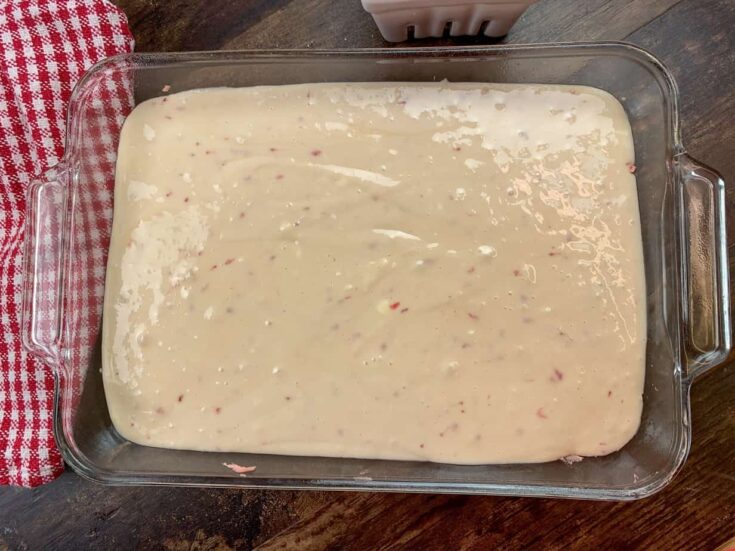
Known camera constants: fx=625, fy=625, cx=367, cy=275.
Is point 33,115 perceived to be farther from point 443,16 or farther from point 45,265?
point 443,16

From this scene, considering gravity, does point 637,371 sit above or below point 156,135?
below

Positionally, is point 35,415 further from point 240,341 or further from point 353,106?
point 353,106

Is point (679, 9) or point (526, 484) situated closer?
point (526, 484)

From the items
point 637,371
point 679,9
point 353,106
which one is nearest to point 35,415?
point 353,106

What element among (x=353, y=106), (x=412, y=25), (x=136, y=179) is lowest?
(x=136, y=179)

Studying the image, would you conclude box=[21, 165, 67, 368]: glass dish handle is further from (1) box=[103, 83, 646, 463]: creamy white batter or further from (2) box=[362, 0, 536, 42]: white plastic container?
(2) box=[362, 0, 536, 42]: white plastic container

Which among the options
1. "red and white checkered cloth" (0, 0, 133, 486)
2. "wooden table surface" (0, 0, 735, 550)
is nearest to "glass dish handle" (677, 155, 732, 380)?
"wooden table surface" (0, 0, 735, 550)
